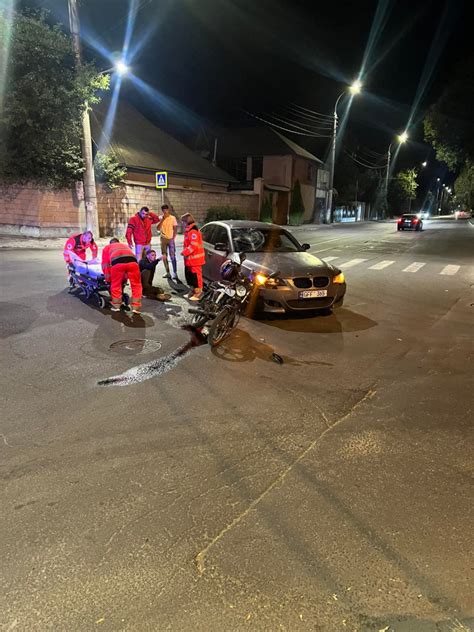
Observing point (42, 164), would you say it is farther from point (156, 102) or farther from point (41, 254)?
point (156, 102)

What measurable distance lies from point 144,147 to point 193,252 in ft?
73.2

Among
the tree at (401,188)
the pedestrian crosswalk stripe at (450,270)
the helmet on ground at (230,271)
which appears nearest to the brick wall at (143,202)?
the pedestrian crosswalk stripe at (450,270)

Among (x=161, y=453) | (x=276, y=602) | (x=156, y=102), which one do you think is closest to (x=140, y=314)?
(x=161, y=453)

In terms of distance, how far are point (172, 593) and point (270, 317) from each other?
5728 millimetres

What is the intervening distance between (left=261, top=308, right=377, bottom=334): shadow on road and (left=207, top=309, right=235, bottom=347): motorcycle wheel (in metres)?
1.13

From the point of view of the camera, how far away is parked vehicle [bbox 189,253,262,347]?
6.25m

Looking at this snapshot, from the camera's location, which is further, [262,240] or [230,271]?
[262,240]

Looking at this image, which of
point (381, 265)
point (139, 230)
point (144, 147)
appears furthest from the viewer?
point (144, 147)

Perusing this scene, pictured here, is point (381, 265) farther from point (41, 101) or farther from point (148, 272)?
point (41, 101)

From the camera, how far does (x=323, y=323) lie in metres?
7.63

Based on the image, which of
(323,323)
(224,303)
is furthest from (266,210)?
(224,303)

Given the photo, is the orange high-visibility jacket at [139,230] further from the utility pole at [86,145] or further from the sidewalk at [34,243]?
the utility pole at [86,145]

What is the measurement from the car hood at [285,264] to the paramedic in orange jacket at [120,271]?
6.14 ft

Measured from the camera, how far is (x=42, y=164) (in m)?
18.7
